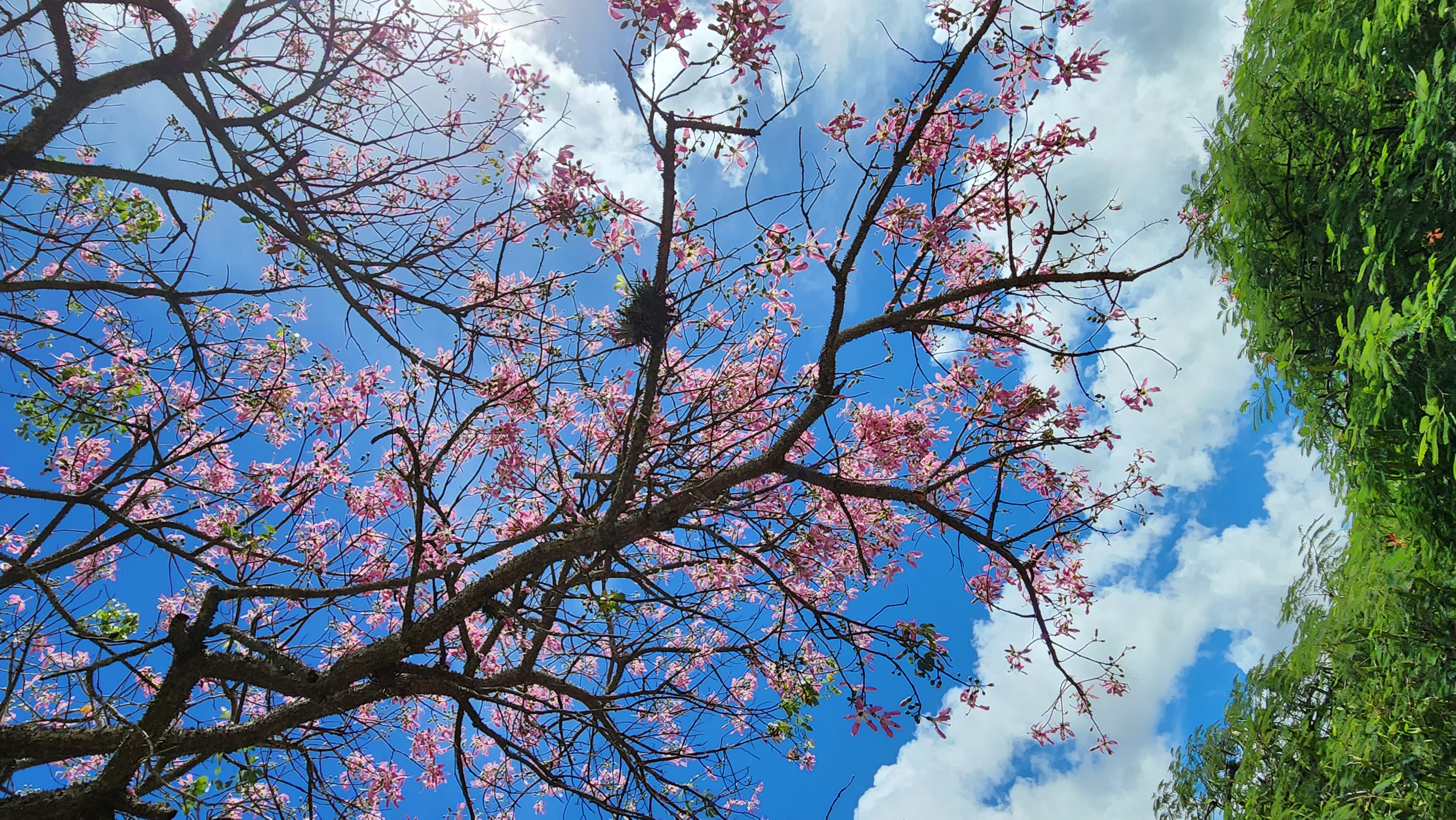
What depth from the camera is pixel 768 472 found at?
14.1 feet

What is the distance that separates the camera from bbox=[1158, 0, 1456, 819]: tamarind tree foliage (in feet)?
11.8

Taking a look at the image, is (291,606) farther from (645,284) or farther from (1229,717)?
(1229,717)

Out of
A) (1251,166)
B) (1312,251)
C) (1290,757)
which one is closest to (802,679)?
(1290,757)

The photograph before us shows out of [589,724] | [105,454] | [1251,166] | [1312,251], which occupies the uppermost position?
[105,454]

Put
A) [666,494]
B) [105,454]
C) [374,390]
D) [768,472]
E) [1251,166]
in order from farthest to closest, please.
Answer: [374,390], [105,454], [1251,166], [666,494], [768,472]

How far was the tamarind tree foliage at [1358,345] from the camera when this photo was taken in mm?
3586

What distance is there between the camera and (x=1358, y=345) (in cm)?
367

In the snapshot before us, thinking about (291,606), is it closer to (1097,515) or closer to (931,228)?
(931,228)

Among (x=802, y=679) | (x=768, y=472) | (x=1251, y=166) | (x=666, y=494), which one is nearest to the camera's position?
(x=802, y=679)

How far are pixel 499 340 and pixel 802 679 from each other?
3.11m

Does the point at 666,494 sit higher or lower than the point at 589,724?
higher

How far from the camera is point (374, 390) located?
20.2 ft

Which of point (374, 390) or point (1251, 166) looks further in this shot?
point (374, 390)

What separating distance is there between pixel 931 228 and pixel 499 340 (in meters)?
3.07
